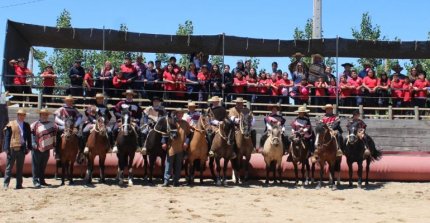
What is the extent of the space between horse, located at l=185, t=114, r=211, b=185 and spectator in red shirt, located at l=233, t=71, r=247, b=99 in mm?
→ 4338

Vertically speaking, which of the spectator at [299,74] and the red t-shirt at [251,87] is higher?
the spectator at [299,74]

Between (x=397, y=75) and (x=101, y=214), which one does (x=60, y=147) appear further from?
(x=397, y=75)

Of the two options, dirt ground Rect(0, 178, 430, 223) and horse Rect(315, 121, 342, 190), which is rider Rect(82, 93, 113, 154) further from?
horse Rect(315, 121, 342, 190)

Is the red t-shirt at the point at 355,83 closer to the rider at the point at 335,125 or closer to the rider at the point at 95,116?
the rider at the point at 335,125

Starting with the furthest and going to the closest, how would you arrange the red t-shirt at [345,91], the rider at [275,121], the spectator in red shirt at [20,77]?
1. the red t-shirt at [345,91]
2. the spectator in red shirt at [20,77]
3. the rider at [275,121]

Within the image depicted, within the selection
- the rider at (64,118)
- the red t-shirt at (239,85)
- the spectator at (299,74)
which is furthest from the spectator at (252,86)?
the rider at (64,118)

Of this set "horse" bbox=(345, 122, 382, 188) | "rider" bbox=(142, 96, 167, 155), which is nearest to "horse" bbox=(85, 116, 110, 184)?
"rider" bbox=(142, 96, 167, 155)

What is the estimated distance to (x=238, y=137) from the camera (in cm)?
1750

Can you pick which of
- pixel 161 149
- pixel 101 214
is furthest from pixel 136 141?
pixel 101 214

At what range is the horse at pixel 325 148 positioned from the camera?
672 inches

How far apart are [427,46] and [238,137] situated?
30.0 feet

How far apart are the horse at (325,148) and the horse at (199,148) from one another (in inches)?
117

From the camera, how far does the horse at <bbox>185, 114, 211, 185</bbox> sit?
17.1 metres

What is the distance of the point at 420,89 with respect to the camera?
71.1ft
